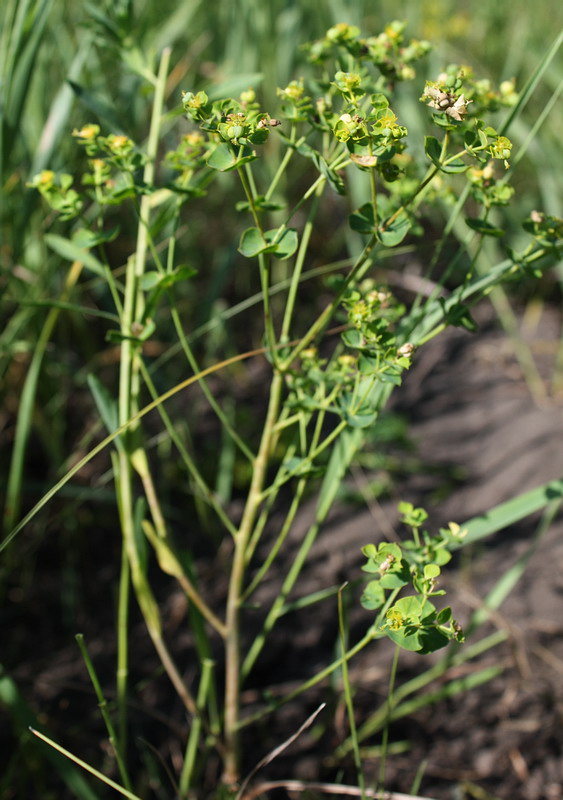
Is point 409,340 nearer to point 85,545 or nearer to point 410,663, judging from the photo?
point 410,663

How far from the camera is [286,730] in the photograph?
1.16 meters

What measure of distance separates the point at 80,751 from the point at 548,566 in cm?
84

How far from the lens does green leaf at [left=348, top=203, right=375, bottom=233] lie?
2.37 feet

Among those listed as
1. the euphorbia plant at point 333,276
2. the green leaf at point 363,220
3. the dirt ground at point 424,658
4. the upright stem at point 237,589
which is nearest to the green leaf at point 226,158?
the euphorbia plant at point 333,276

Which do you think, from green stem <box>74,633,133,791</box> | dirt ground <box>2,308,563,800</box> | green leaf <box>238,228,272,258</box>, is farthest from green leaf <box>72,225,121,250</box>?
dirt ground <box>2,308,563,800</box>

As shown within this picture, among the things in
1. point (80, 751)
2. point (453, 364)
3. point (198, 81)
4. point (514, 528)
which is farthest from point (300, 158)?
point (80, 751)

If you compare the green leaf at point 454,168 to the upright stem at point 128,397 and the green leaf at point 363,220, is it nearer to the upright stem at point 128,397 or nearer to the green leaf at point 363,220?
the green leaf at point 363,220

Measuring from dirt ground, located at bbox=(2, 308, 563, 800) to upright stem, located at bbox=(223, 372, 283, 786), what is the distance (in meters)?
0.10

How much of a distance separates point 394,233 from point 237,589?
1.51ft

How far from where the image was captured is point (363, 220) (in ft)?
2.37

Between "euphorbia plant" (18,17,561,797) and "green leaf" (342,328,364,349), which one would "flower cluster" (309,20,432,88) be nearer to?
"euphorbia plant" (18,17,561,797)

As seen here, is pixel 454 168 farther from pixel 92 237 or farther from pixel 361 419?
pixel 92 237

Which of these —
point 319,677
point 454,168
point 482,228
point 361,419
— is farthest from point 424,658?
point 454,168

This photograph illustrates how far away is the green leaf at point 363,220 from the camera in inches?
28.4
